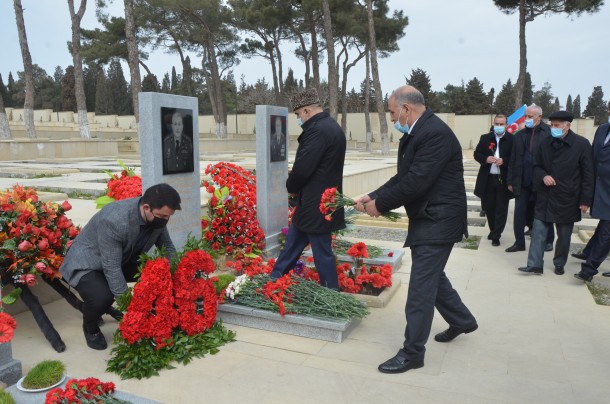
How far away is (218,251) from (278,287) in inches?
72.4

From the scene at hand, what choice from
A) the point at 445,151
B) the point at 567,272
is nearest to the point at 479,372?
the point at 445,151

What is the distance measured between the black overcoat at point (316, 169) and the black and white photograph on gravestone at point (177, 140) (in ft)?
3.74

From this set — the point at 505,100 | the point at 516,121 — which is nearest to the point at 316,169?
the point at 516,121

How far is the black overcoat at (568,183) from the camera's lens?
207 inches

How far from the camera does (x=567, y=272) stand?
557cm

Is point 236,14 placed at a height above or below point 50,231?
above

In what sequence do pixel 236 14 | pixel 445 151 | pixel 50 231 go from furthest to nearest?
1. pixel 236 14
2. pixel 50 231
3. pixel 445 151

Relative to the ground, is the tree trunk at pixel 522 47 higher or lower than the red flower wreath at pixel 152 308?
higher

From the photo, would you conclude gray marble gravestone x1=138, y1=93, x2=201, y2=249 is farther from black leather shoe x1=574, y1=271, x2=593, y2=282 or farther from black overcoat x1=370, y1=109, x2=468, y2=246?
black leather shoe x1=574, y1=271, x2=593, y2=282

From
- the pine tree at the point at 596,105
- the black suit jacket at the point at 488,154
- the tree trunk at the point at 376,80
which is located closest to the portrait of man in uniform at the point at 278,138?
the black suit jacket at the point at 488,154

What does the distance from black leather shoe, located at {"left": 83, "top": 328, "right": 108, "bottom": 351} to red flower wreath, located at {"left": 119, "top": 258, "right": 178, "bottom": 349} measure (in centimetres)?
41

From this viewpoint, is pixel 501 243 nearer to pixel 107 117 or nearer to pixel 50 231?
pixel 50 231

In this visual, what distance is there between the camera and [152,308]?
320 centimetres

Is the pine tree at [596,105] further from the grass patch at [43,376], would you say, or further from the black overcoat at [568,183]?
the grass patch at [43,376]
